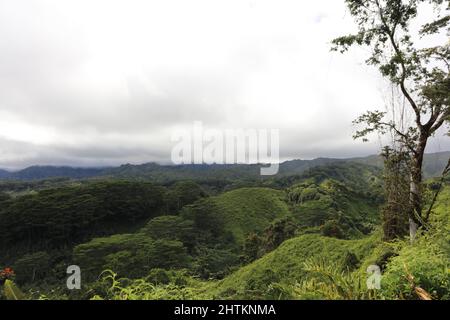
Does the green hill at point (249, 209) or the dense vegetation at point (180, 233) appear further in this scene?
the green hill at point (249, 209)

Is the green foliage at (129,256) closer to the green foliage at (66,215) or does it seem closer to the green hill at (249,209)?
the green foliage at (66,215)

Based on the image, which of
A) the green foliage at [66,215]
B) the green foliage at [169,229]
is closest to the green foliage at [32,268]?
the green foliage at [66,215]

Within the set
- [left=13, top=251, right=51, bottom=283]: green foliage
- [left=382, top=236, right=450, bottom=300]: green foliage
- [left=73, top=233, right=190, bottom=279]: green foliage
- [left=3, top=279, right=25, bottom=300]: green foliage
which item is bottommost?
[left=13, top=251, right=51, bottom=283]: green foliage

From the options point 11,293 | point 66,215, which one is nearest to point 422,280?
point 11,293

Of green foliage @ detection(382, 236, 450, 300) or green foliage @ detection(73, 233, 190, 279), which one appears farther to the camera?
green foliage @ detection(73, 233, 190, 279)

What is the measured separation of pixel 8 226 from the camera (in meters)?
50.5

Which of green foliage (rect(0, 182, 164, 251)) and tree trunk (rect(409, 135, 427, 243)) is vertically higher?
tree trunk (rect(409, 135, 427, 243))

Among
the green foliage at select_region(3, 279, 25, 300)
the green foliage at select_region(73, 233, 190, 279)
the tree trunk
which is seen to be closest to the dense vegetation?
the green foliage at select_region(73, 233, 190, 279)

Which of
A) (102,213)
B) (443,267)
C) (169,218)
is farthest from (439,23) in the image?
(102,213)

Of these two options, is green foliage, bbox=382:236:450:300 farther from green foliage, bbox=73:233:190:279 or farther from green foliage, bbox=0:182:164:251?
green foliage, bbox=0:182:164:251

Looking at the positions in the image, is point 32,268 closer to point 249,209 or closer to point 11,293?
point 249,209

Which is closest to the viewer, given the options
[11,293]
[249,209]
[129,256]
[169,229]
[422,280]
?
[11,293]
